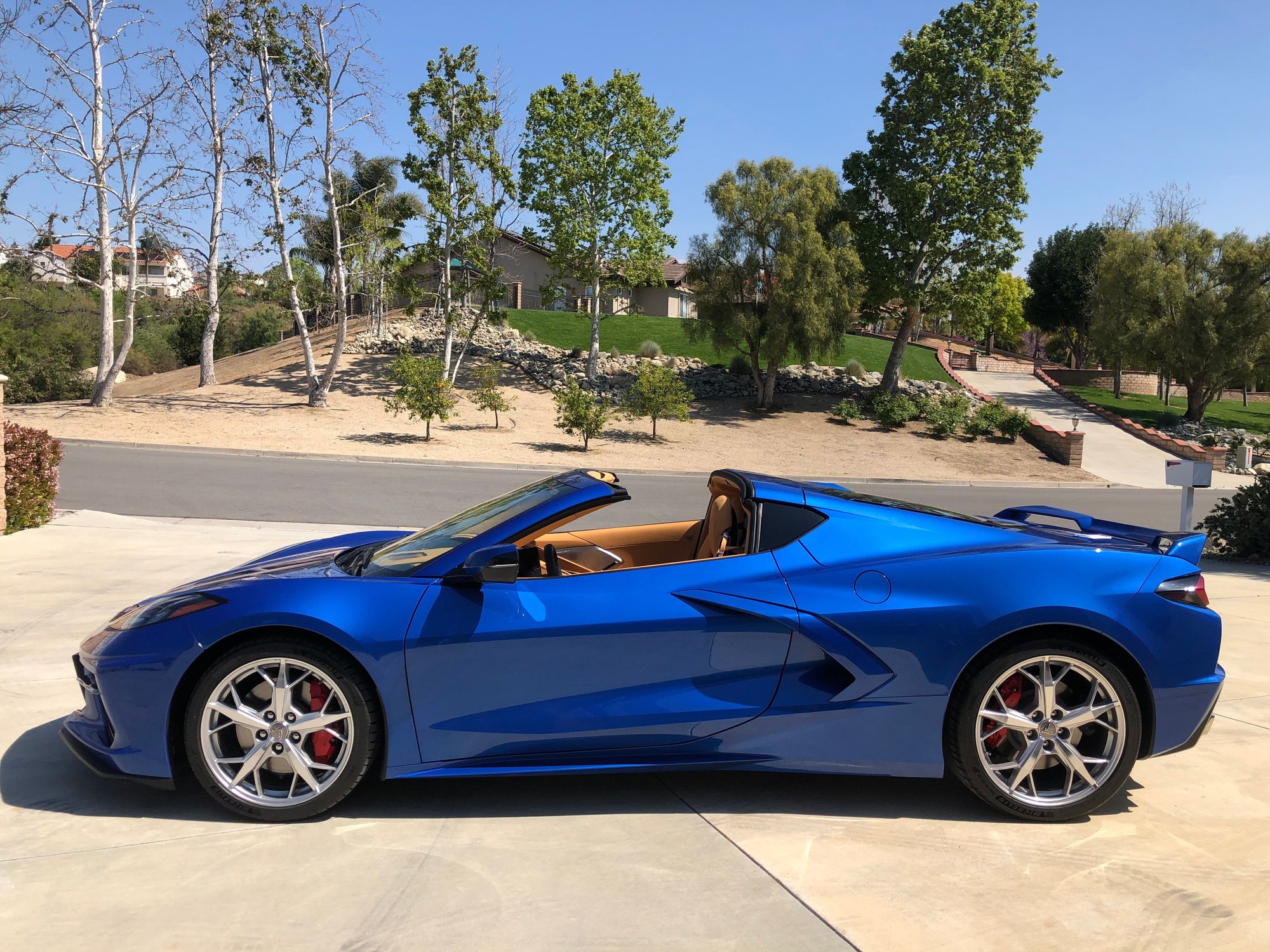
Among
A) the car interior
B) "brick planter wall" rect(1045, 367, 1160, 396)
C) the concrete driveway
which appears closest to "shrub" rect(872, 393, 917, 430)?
"brick planter wall" rect(1045, 367, 1160, 396)

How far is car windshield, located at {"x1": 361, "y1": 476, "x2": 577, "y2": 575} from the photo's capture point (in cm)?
383

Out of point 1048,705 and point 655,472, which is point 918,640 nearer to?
point 1048,705

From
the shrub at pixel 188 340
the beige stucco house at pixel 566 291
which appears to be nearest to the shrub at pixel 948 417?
the beige stucco house at pixel 566 291

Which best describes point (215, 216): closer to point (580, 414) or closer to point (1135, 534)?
point (580, 414)

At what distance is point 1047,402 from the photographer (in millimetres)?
41625

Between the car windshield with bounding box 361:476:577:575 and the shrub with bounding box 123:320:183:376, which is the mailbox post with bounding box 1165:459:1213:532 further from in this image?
the shrub with bounding box 123:320:183:376

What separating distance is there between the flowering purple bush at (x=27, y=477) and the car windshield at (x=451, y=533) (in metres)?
7.19

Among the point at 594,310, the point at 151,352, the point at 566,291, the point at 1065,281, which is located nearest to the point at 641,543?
the point at 594,310

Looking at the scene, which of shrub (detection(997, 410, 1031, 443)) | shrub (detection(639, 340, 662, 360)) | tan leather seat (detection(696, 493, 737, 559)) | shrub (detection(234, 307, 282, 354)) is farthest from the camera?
shrub (detection(234, 307, 282, 354))

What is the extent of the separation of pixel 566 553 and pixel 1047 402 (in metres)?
41.6

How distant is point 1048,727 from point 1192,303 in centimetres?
3804

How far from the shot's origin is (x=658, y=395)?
91.1ft

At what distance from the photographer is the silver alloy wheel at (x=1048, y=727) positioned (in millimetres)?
3691

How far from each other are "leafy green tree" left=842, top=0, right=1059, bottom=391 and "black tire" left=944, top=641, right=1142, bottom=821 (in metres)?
32.1
